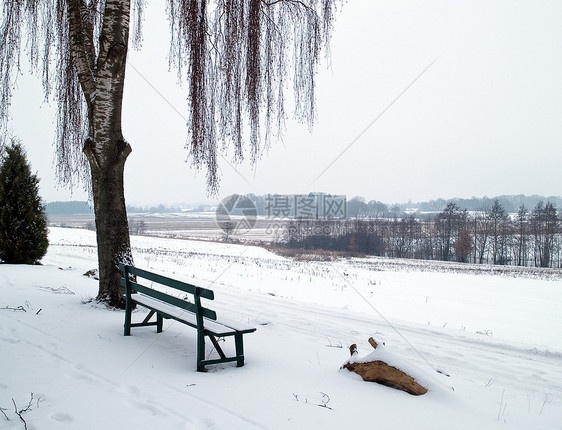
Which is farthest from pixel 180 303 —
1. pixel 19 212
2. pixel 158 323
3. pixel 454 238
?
pixel 454 238

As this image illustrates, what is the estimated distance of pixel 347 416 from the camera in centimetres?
299

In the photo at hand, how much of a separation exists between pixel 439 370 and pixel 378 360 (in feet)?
4.19

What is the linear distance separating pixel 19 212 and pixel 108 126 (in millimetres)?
7099

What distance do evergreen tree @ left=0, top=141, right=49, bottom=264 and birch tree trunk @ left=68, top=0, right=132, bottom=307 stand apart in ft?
21.8

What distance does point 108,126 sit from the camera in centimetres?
579

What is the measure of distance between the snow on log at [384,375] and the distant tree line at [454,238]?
1919 inches

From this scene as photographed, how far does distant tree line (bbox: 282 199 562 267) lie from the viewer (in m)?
55.3

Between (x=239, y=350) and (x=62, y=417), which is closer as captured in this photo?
(x=62, y=417)

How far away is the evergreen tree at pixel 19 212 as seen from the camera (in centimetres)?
1086

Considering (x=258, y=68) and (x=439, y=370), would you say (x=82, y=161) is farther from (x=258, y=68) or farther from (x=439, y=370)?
(x=439, y=370)

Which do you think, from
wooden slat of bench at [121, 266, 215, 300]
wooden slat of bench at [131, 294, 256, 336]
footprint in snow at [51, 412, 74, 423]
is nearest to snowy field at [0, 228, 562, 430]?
footprint in snow at [51, 412, 74, 423]

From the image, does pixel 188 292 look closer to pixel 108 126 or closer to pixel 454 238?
pixel 108 126

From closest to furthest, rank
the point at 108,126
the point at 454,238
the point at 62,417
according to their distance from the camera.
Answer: the point at 62,417 < the point at 108,126 < the point at 454,238

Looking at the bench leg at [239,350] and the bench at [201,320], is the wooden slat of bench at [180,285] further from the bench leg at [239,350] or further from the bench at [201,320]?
the bench leg at [239,350]
